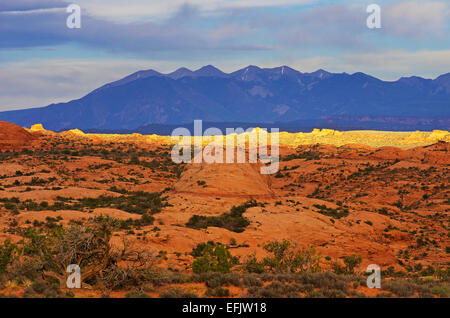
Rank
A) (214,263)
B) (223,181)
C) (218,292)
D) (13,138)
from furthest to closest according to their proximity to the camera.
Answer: (13,138) → (223,181) → (214,263) → (218,292)

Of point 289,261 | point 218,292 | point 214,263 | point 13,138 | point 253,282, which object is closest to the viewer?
point 218,292

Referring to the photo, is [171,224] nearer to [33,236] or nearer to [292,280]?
[33,236]

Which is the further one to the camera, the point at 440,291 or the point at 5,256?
the point at 5,256

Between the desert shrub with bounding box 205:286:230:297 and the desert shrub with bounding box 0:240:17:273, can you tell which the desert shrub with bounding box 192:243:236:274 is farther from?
the desert shrub with bounding box 0:240:17:273

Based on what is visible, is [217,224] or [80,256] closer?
[80,256]

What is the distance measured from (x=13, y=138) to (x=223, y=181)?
47352 millimetres

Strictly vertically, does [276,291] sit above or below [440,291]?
above

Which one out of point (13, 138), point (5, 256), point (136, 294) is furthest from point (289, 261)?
point (13, 138)

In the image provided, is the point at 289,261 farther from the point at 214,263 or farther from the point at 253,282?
the point at 253,282

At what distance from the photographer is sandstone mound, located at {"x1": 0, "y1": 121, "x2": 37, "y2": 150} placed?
6838cm

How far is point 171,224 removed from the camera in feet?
92.5

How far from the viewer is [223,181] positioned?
36125 millimetres

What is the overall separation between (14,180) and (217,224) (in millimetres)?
22129
